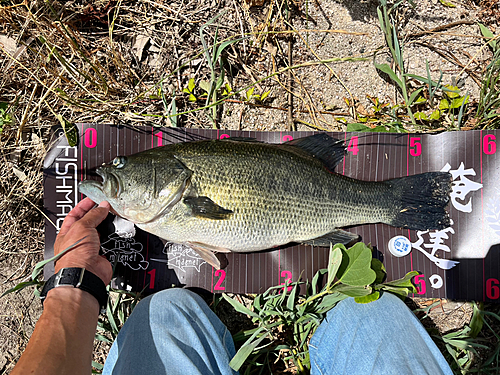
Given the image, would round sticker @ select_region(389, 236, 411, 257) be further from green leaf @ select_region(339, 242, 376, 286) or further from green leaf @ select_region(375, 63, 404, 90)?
green leaf @ select_region(375, 63, 404, 90)

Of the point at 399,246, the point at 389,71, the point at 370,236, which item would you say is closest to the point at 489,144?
the point at 389,71

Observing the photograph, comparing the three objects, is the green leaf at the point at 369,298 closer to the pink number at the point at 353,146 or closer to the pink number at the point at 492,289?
the pink number at the point at 492,289

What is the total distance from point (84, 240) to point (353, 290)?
2.16 m

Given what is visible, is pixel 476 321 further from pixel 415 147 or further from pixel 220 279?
pixel 220 279

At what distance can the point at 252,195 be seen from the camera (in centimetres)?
250

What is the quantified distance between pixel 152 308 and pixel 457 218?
2750 millimetres

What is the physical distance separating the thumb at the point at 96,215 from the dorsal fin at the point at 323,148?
161cm

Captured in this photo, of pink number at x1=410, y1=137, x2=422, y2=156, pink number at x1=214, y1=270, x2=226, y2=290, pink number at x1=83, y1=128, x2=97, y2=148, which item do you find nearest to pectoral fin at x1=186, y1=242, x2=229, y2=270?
pink number at x1=214, y1=270, x2=226, y2=290

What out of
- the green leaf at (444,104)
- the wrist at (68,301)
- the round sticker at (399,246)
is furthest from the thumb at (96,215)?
the green leaf at (444,104)

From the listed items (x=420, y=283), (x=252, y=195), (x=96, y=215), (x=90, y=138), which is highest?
(x=90, y=138)

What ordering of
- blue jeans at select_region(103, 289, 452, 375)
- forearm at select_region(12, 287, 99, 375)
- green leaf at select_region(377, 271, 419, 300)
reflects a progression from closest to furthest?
forearm at select_region(12, 287, 99, 375), blue jeans at select_region(103, 289, 452, 375), green leaf at select_region(377, 271, 419, 300)

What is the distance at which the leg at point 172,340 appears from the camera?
7.52ft

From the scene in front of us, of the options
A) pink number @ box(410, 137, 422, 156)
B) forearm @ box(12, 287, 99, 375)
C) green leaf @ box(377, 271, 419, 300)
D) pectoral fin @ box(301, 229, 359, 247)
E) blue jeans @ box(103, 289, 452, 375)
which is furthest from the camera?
pink number @ box(410, 137, 422, 156)

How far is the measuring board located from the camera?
2854 mm
